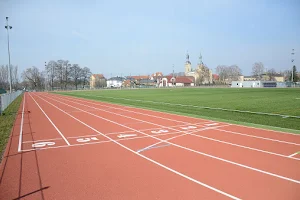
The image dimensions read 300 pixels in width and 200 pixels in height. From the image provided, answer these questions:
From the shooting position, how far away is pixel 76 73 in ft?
375

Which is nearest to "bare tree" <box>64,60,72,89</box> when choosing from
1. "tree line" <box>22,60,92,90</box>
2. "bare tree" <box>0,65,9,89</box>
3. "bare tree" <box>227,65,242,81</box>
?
"tree line" <box>22,60,92,90</box>

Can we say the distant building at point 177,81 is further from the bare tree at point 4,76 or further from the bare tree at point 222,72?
the bare tree at point 4,76

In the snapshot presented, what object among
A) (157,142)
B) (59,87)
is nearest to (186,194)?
(157,142)

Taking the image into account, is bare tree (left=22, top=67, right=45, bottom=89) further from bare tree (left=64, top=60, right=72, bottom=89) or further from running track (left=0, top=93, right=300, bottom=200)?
running track (left=0, top=93, right=300, bottom=200)

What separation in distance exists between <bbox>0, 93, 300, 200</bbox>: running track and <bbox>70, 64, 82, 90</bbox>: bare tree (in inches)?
4169

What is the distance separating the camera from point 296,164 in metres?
7.08

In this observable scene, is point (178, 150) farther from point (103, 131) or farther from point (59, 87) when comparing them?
Result: point (59, 87)

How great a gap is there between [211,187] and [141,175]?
182 centimetres

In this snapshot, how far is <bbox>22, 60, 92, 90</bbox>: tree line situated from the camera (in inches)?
4227

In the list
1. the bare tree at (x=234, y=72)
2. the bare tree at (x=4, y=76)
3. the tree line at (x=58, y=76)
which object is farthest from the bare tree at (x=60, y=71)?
the bare tree at (x=234, y=72)

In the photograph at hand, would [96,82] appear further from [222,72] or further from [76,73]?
[222,72]

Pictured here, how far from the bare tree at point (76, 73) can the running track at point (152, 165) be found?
106 m

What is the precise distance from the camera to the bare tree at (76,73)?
370ft

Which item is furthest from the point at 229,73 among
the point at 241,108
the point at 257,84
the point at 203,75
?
the point at 241,108
